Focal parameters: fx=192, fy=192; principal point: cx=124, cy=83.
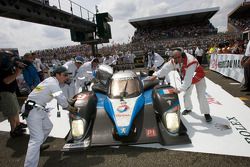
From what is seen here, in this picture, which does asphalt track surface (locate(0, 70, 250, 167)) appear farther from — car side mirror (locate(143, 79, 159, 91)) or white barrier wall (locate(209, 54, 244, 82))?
Answer: white barrier wall (locate(209, 54, 244, 82))

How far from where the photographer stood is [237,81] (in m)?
8.14

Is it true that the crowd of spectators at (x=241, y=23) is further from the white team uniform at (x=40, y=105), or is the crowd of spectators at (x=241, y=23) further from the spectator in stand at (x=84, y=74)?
the white team uniform at (x=40, y=105)

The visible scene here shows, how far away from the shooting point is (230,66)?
8945 mm

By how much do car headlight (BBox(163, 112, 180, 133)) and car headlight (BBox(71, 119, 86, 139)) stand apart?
1.48 metres

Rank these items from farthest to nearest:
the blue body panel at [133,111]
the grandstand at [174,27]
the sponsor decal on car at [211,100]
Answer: the grandstand at [174,27] < the sponsor decal on car at [211,100] < the blue body panel at [133,111]

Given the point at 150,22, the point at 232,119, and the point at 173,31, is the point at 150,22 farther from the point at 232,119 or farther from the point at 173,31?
the point at 232,119

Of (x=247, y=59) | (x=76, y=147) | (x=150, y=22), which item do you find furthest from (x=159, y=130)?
(x=150, y=22)

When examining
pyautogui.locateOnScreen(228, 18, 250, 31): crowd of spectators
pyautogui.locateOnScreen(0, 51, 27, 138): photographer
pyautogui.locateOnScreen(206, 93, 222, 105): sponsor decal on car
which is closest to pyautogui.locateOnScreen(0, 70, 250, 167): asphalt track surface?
pyautogui.locateOnScreen(0, 51, 27, 138): photographer

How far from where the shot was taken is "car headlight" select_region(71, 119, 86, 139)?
3.43 m

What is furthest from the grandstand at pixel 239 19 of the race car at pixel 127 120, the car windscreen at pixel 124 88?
the race car at pixel 127 120

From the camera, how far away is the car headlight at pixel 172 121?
11.1 ft

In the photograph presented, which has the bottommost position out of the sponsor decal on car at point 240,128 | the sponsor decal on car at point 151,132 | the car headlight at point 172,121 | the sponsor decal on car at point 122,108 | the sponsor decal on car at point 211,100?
the sponsor decal on car at point 240,128

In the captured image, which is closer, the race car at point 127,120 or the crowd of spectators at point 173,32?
the race car at point 127,120

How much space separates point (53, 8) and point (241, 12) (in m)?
35.2
